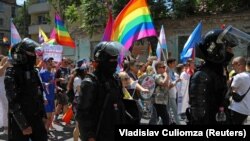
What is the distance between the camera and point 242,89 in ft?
22.0

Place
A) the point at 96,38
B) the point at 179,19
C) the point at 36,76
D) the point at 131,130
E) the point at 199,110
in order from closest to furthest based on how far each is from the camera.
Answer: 1. the point at 131,130
2. the point at 199,110
3. the point at 36,76
4. the point at 179,19
5. the point at 96,38

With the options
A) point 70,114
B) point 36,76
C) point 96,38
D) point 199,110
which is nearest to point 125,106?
point 199,110

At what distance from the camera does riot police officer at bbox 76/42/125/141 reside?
13.3ft

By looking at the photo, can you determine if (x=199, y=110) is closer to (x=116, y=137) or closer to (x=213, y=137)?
(x=213, y=137)

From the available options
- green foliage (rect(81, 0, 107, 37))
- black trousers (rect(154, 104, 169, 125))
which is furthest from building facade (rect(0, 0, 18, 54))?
black trousers (rect(154, 104, 169, 125))

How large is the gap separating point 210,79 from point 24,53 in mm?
2530

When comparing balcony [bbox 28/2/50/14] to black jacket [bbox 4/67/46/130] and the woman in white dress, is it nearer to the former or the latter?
the woman in white dress

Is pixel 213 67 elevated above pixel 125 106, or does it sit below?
above

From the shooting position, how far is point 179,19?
25.0 m

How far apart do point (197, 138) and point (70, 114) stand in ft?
21.0

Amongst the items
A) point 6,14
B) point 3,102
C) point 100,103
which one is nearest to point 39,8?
point 6,14

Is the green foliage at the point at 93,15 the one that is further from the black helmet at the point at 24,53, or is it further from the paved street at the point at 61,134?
the black helmet at the point at 24,53

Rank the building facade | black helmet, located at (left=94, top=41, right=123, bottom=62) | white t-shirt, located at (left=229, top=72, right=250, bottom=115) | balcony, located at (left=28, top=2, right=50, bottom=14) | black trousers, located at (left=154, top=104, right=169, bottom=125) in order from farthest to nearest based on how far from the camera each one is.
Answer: the building facade, balcony, located at (left=28, top=2, right=50, bottom=14), black trousers, located at (left=154, top=104, right=169, bottom=125), white t-shirt, located at (left=229, top=72, right=250, bottom=115), black helmet, located at (left=94, top=41, right=123, bottom=62)

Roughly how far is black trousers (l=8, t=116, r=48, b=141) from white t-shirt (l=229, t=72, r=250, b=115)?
309cm
